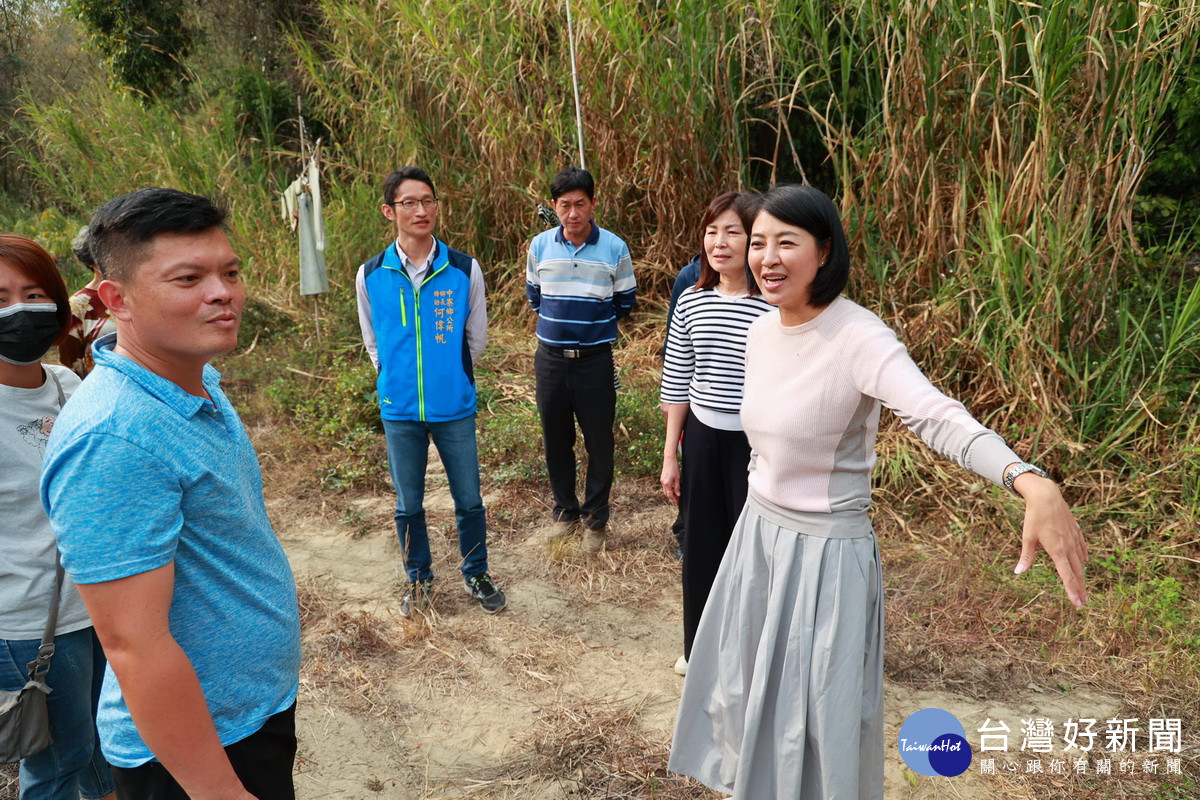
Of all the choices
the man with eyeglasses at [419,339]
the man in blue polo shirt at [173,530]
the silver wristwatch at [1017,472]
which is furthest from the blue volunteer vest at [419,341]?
the silver wristwatch at [1017,472]

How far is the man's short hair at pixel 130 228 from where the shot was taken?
1.18m

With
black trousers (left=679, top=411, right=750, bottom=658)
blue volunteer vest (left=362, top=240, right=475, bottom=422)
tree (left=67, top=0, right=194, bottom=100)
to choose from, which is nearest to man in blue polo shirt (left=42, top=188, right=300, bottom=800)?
black trousers (left=679, top=411, right=750, bottom=658)

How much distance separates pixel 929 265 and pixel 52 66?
51.0ft

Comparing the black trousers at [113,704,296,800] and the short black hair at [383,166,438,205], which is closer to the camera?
the black trousers at [113,704,296,800]

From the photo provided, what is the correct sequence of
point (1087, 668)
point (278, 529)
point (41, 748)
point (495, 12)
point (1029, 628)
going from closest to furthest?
point (41, 748) → point (1087, 668) → point (1029, 628) → point (278, 529) → point (495, 12)

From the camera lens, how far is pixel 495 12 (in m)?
6.45

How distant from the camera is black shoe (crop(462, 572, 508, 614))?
3617mm

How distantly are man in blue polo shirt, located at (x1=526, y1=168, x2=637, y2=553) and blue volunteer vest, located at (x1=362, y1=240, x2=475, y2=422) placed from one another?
69 cm

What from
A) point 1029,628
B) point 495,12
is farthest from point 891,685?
point 495,12

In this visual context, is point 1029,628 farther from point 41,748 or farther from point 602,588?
point 41,748

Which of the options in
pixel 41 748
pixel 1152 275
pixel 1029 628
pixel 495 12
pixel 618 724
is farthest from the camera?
pixel 495 12

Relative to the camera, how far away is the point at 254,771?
1.33 meters

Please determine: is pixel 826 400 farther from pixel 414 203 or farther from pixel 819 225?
pixel 414 203

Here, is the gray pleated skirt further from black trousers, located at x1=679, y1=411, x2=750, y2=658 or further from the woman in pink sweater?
black trousers, located at x1=679, y1=411, x2=750, y2=658
